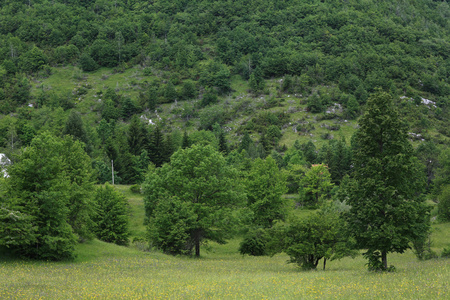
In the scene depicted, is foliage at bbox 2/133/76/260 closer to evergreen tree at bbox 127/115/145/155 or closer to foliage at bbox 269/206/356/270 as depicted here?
foliage at bbox 269/206/356/270

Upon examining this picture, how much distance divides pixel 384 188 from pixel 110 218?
36856mm

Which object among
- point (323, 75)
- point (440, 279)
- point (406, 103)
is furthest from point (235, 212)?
point (323, 75)

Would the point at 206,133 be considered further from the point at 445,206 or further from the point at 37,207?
the point at 37,207

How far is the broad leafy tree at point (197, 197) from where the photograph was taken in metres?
42.7

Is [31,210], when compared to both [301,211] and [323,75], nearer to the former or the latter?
[301,211]

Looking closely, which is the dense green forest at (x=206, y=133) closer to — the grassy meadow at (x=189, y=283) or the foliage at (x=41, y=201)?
the foliage at (x=41, y=201)

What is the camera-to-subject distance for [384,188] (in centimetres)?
2480

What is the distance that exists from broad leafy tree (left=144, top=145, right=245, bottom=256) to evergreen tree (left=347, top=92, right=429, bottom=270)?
1992 cm

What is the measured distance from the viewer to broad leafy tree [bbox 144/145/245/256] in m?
42.7

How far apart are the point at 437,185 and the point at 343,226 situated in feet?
198

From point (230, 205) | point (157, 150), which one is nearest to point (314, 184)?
point (230, 205)

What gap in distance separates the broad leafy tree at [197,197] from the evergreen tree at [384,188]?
A: 65.4 ft

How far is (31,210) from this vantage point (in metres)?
31.6

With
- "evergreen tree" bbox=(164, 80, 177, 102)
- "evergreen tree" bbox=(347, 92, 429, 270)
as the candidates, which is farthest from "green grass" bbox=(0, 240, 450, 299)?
"evergreen tree" bbox=(164, 80, 177, 102)
